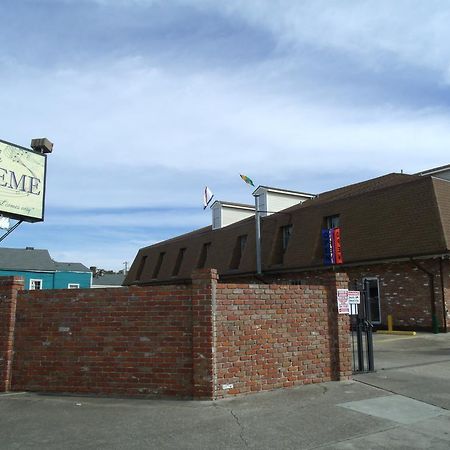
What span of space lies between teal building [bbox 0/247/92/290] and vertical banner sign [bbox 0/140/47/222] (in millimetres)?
29131

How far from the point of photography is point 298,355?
29.0 ft

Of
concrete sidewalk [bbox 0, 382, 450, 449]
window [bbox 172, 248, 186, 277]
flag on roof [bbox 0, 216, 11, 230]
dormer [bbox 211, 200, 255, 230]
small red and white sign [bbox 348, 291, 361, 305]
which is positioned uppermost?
dormer [bbox 211, 200, 255, 230]

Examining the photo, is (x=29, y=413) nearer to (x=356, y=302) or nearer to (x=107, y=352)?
(x=107, y=352)

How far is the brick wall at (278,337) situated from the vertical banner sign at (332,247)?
12.2 meters

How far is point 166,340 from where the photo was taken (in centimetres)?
809

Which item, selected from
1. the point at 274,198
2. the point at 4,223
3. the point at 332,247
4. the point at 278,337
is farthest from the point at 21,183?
the point at 274,198

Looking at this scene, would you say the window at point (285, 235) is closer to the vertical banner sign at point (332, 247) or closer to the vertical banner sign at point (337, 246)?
the vertical banner sign at point (332, 247)

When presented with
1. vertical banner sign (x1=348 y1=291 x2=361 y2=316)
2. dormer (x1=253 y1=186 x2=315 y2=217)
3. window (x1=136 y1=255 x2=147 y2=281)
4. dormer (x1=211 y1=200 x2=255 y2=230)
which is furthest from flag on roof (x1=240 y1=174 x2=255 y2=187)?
vertical banner sign (x1=348 y1=291 x2=361 y2=316)

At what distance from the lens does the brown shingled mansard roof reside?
1859 centimetres

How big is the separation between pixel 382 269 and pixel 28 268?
29134 mm

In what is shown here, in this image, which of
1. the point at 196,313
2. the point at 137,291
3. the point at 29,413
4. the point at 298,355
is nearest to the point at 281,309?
the point at 298,355

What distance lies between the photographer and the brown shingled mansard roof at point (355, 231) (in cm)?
1859

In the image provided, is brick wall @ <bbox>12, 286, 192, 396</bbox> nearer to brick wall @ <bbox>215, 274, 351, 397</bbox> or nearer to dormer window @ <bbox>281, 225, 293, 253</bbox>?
brick wall @ <bbox>215, 274, 351, 397</bbox>

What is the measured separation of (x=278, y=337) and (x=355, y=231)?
1389 cm
